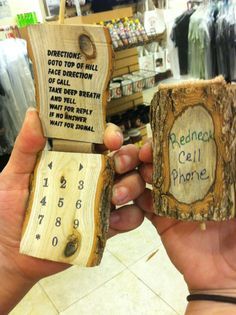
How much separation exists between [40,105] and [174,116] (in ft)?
0.89

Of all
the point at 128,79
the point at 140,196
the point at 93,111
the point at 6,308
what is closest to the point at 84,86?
the point at 93,111

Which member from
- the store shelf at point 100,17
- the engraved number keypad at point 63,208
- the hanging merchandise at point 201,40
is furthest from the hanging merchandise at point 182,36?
the engraved number keypad at point 63,208

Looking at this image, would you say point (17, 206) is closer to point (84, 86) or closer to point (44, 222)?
point (44, 222)

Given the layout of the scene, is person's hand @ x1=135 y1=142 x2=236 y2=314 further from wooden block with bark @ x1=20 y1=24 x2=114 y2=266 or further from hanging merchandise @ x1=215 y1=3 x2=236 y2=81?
hanging merchandise @ x1=215 y1=3 x2=236 y2=81

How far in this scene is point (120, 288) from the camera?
59.0 inches

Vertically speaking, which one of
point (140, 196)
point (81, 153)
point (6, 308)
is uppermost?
point (81, 153)

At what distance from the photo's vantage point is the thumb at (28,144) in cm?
65

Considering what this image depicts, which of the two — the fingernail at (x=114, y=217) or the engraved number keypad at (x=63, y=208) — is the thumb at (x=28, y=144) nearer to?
the engraved number keypad at (x=63, y=208)

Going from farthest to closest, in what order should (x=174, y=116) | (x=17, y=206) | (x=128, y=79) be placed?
(x=128, y=79), (x=17, y=206), (x=174, y=116)

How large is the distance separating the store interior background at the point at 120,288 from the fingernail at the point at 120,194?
2.94 feet

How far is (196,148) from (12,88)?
5.53 feet

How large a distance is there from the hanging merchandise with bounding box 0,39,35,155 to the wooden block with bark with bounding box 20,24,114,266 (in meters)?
1.44

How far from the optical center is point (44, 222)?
0.64 metres

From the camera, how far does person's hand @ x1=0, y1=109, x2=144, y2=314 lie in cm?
68
